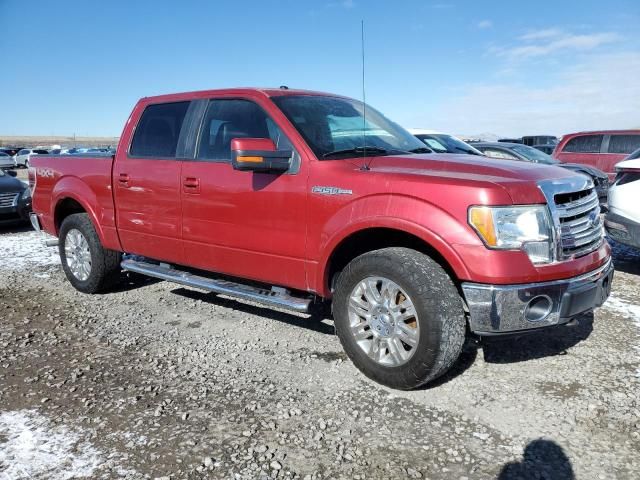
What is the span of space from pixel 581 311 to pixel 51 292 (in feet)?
17.0

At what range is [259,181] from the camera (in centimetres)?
379

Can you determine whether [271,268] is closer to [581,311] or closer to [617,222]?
[581,311]

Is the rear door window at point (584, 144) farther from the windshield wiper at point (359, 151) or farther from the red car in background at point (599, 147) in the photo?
the windshield wiper at point (359, 151)

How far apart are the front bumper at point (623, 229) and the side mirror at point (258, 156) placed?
396 centimetres

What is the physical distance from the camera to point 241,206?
3906mm

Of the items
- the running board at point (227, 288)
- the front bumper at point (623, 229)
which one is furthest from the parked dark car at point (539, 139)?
the running board at point (227, 288)

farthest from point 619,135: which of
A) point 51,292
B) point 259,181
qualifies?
point 51,292

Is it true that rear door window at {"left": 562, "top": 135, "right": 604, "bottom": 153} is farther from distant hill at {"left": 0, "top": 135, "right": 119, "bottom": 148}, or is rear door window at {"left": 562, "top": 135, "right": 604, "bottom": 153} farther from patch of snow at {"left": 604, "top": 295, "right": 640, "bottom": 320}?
distant hill at {"left": 0, "top": 135, "right": 119, "bottom": 148}

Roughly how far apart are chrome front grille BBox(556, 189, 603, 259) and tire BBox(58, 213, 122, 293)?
4276 mm

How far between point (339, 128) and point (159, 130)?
1.79m

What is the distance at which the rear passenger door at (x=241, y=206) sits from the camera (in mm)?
3662

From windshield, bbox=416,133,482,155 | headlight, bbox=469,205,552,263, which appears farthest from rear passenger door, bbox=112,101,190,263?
windshield, bbox=416,133,482,155

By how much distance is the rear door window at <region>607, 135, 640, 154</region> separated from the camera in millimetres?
11883

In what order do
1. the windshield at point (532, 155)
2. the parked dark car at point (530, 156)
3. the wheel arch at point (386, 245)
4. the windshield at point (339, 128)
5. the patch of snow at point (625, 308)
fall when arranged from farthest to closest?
the windshield at point (532, 155)
the parked dark car at point (530, 156)
the patch of snow at point (625, 308)
the windshield at point (339, 128)
the wheel arch at point (386, 245)
